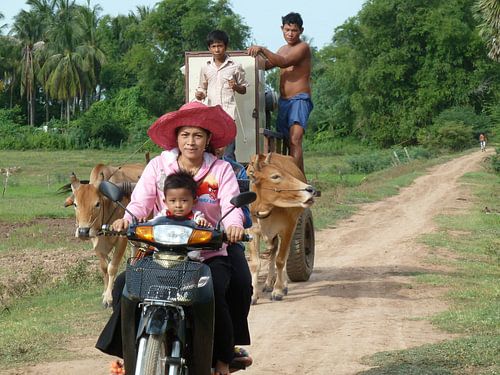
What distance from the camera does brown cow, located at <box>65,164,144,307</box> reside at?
31.6ft

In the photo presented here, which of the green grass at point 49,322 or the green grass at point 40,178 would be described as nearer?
the green grass at point 49,322

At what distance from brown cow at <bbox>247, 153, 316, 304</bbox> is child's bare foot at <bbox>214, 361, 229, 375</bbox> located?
4.42 metres

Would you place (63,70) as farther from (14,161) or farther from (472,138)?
(472,138)

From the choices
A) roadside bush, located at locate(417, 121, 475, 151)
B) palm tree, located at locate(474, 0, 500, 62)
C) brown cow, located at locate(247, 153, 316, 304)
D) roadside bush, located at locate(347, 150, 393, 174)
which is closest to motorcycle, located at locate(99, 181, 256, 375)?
brown cow, located at locate(247, 153, 316, 304)

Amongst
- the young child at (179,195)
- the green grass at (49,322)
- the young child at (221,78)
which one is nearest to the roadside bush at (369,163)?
the green grass at (49,322)

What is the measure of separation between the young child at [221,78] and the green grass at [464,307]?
2.96 metres

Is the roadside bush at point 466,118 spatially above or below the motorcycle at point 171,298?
above

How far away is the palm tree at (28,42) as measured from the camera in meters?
64.6

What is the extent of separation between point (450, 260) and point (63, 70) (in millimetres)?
50338

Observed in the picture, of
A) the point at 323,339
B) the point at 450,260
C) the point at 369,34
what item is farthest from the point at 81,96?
the point at 323,339

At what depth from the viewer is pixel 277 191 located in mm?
9594

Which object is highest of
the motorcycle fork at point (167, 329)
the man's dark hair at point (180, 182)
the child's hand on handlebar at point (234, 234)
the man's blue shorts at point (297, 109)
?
the man's blue shorts at point (297, 109)

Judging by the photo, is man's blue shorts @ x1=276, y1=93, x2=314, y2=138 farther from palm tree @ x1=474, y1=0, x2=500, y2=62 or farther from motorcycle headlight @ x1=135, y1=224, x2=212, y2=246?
palm tree @ x1=474, y1=0, x2=500, y2=62

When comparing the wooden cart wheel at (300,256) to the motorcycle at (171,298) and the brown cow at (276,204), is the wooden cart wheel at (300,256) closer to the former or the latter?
the brown cow at (276,204)
